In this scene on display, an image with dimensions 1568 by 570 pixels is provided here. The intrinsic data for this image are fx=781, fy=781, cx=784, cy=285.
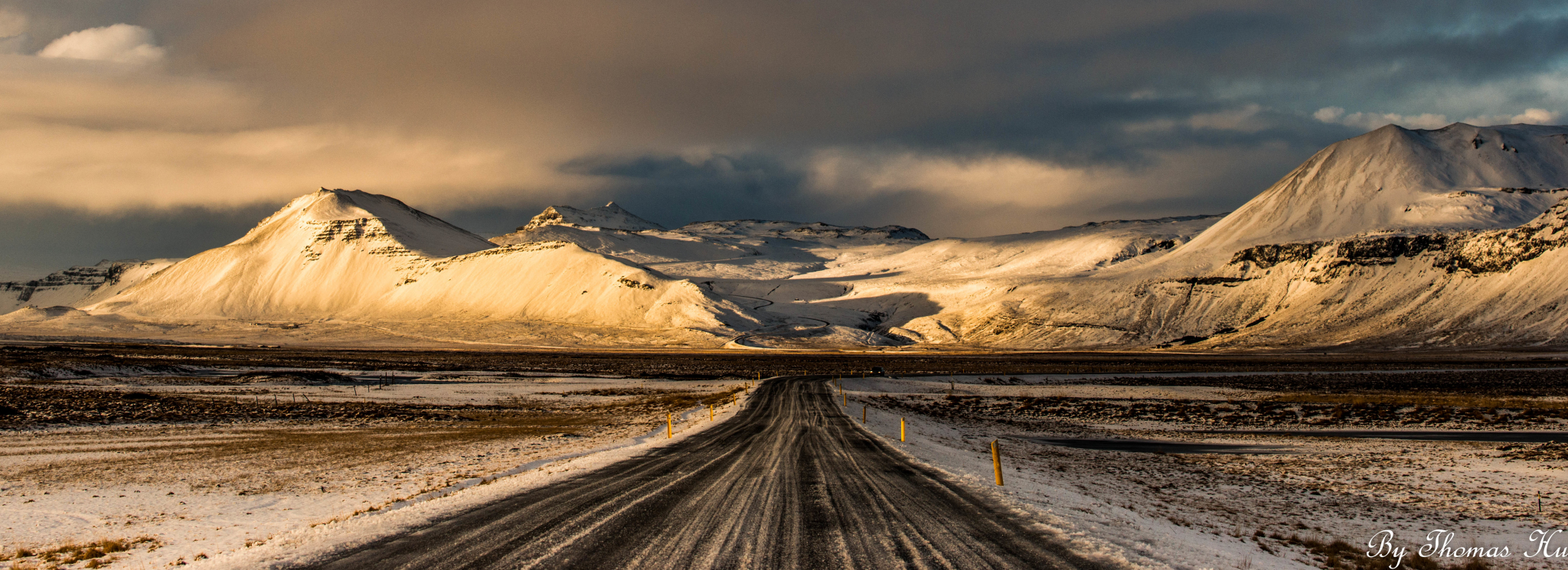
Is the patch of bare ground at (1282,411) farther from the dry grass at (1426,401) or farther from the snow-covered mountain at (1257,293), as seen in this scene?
the snow-covered mountain at (1257,293)

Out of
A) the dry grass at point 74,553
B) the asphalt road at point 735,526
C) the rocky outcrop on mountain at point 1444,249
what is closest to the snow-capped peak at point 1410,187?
the rocky outcrop on mountain at point 1444,249

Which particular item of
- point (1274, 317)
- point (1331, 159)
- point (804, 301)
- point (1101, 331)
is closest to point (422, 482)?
point (1101, 331)

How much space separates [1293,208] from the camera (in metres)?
172

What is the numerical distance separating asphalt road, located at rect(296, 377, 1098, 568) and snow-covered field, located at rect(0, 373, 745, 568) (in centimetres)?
154

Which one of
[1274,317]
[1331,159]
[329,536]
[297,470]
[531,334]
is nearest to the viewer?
[329,536]

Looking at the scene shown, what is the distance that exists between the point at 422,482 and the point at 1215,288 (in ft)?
510

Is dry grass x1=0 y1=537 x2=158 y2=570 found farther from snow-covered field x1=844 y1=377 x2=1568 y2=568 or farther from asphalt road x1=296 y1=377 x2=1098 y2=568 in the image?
snow-covered field x1=844 y1=377 x2=1568 y2=568

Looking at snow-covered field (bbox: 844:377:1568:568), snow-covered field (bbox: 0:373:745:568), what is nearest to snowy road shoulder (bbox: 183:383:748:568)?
snow-covered field (bbox: 0:373:745:568)

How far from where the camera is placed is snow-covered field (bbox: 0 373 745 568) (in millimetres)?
13023

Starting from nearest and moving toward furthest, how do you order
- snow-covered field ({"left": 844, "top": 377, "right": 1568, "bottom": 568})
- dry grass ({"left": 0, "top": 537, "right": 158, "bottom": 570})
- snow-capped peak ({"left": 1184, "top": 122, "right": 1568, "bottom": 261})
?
dry grass ({"left": 0, "top": 537, "right": 158, "bottom": 570}) → snow-covered field ({"left": 844, "top": 377, "right": 1568, "bottom": 568}) → snow-capped peak ({"left": 1184, "top": 122, "right": 1568, "bottom": 261})

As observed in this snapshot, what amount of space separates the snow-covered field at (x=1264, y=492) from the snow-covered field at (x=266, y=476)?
10919 millimetres

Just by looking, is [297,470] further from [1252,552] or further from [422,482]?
[1252,552]

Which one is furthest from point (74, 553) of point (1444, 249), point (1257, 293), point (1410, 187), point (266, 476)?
point (1410, 187)

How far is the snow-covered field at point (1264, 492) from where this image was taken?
12.6m
